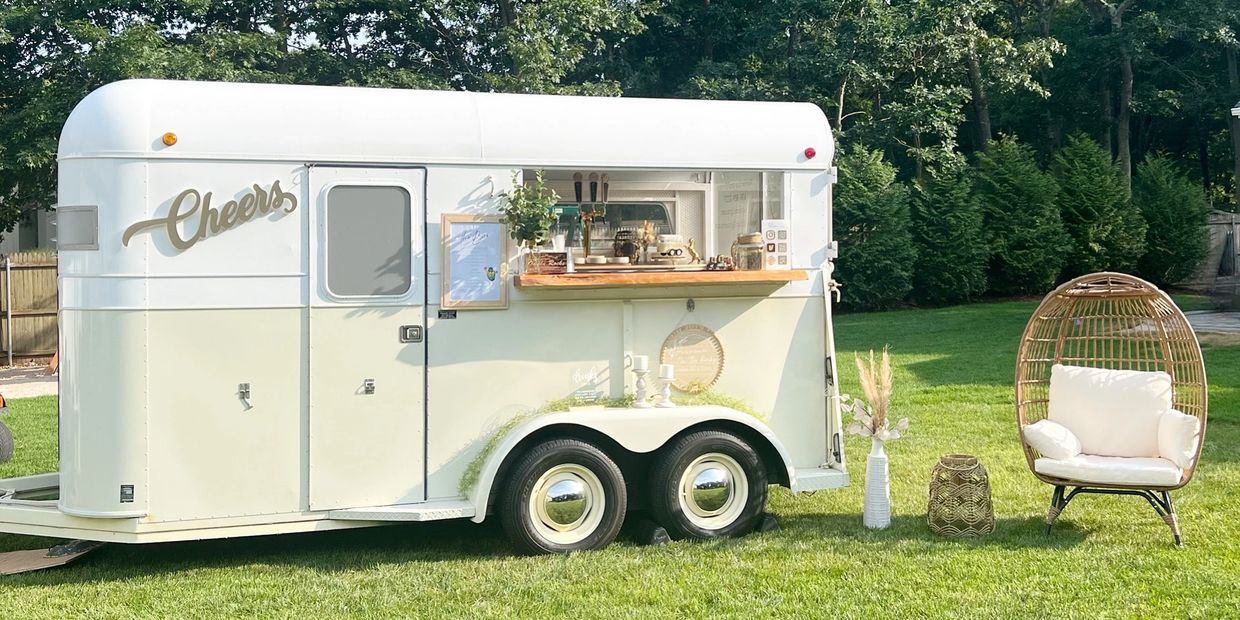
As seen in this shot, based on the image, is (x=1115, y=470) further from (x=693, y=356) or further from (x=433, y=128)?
(x=433, y=128)

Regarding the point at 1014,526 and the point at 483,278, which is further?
the point at 1014,526

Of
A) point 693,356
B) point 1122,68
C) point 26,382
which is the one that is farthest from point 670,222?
point 1122,68

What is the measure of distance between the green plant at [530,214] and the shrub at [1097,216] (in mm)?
18372

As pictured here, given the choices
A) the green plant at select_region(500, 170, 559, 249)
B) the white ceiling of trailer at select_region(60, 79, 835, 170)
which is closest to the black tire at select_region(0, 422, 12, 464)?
the white ceiling of trailer at select_region(60, 79, 835, 170)

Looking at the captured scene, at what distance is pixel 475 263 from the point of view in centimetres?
593

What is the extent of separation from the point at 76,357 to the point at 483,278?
1992 millimetres

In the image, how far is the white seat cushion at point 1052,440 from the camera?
6285 millimetres

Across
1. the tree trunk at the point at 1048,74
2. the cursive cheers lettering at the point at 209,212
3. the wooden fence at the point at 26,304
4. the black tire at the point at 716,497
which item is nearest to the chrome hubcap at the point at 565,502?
the black tire at the point at 716,497

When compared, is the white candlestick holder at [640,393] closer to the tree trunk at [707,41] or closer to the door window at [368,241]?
the door window at [368,241]

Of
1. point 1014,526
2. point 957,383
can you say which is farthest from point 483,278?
point 957,383

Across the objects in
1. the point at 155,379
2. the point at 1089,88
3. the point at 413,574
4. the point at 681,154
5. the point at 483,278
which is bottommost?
the point at 413,574

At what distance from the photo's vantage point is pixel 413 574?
18.5 feet

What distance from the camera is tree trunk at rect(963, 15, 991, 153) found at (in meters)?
22.6

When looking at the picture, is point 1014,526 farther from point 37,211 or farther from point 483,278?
point 37,211
